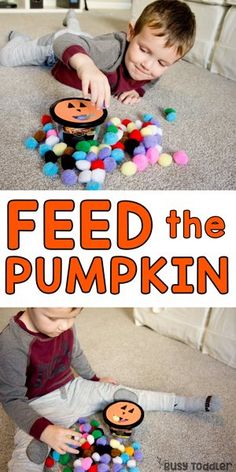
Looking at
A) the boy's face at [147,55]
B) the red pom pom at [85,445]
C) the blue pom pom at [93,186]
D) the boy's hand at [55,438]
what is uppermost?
the boy's face at [147,55]

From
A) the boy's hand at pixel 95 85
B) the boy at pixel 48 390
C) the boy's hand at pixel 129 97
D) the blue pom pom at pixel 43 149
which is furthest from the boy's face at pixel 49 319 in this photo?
the boy's hand at pixel 129 97

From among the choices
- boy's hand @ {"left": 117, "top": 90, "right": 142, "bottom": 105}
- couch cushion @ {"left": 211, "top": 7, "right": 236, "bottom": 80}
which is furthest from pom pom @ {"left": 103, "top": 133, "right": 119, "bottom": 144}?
couch cushion @ {"left": 211, "top": 7, "right": 236, "bottom": 80}

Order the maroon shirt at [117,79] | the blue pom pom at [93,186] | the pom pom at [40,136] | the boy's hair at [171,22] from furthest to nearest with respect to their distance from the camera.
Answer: the maroon shirt at [117,79], the boy's hair at [171,22], the pom pom at [40,136], the blue pom pom at [93,186]

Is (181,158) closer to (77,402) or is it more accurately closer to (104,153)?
(104,153)

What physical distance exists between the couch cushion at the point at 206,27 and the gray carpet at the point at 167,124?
0.04 m

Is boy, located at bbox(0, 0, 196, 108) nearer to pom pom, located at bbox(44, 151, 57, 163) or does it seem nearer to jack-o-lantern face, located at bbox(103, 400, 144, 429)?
pom pom, located at bbox(44, 151, 57, 163)

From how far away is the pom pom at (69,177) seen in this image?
807mm

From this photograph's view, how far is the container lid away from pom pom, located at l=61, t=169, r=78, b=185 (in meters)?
0.12

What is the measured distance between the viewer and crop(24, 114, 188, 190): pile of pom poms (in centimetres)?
82

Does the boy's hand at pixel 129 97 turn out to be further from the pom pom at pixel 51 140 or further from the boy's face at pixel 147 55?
the pom pom at pixel 51 140

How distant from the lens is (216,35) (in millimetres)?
1282

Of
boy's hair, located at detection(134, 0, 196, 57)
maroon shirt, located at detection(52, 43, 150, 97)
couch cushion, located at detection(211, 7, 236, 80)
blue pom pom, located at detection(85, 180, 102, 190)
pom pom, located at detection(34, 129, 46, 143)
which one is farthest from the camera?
couch cushion, located at detection(211, 7, 236, 80)

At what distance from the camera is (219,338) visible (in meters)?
1.32

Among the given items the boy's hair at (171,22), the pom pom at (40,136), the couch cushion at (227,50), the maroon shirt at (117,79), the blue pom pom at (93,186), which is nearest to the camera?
the blue pom pom at (93,186)
